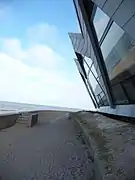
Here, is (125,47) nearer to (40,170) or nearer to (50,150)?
(50,150)

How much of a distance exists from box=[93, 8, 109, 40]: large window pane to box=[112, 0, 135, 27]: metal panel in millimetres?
2857

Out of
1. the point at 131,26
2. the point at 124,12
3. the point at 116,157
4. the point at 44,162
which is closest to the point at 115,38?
the point at 124,12

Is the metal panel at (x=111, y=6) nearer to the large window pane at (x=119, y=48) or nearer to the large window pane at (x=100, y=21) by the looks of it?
the large window pane at (x=119, y=48)

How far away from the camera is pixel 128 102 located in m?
13.4

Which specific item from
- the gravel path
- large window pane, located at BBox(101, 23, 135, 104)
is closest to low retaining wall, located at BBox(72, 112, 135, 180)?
the gravel path

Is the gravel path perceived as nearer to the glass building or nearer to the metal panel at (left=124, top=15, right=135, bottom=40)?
the metal panel at (left=124, top=15, right=135, bottom=40)

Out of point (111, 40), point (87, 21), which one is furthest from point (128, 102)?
point (87, 21)

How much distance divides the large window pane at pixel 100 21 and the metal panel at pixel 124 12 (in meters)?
2.86

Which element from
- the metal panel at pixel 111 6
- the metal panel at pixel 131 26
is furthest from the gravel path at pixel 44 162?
the metal panel at pixel 111 6

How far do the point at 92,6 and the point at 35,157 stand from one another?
341 inches

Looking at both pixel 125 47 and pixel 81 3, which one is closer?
pixel 125 47

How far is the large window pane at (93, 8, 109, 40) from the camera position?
11703 mm

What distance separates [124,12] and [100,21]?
482cm

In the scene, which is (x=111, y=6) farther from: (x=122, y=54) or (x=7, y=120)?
(x=7, y=120)
